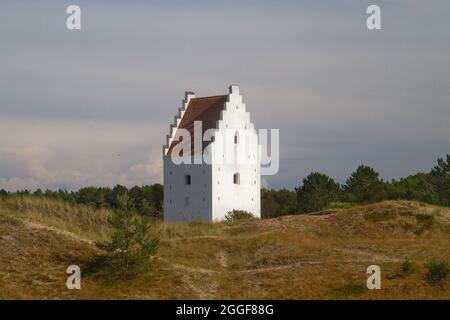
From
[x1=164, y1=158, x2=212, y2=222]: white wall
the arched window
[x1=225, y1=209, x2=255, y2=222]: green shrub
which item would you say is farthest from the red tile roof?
[x1=225, y1=209, x2=255, y2=222]: green shrub

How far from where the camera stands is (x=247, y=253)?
30.9 m

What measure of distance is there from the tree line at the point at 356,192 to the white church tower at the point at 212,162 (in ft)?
14.7

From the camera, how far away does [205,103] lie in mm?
56344

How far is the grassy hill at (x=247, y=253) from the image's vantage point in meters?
23.5

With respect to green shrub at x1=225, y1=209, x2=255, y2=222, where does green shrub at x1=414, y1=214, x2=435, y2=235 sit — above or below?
below

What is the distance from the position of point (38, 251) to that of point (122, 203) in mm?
3938

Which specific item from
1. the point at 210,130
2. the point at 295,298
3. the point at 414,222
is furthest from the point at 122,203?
the point at 210,130

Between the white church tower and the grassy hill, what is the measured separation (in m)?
12.1

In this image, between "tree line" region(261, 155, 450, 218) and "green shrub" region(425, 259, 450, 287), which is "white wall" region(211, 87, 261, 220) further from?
"green shrub" region(425, 259, 450, 287)

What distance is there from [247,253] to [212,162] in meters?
21.4

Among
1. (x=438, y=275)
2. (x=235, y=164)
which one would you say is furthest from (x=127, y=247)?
(x=235, y=164)

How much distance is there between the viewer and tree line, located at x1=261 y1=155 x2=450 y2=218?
5494cm

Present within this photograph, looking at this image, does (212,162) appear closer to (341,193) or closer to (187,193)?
(187,193)

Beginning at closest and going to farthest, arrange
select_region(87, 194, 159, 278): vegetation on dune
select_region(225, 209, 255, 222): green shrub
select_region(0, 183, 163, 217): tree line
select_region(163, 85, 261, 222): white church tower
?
select_region(87, 194, 159, 278): vegetation on dune → select_region(225, 209, 255, 222): green shrub → select_region(163, 85, 261, 222): white church tower → select_region(0, 183, 163, 217): tree line
